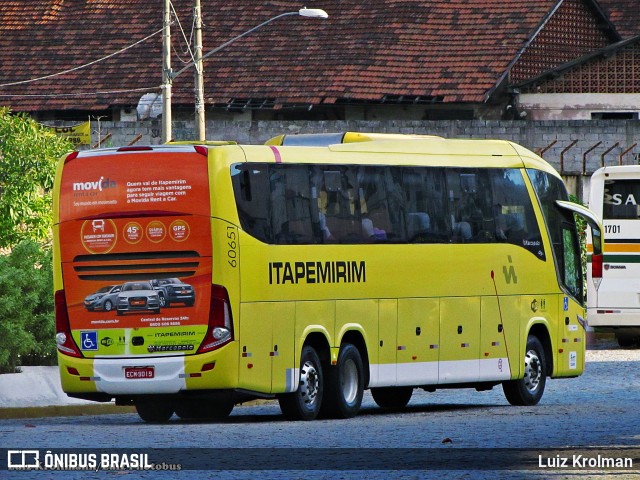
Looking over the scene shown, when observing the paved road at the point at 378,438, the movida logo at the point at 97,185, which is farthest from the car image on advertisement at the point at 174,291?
the paved road at the point at 378,438

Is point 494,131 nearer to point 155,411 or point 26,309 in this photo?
point 26,309

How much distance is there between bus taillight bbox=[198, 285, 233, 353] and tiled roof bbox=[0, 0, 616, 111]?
31151 millimetres

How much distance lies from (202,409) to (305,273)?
8.15 ft

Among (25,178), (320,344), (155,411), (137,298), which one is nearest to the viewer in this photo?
(137,298)

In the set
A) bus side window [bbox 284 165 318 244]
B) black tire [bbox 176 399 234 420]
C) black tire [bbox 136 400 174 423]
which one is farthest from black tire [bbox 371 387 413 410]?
bus side window [bbox 284 165 318 244]

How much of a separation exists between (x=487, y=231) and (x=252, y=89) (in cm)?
2845

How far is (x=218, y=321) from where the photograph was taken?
19859 millimetres

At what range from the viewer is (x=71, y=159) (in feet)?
67.6

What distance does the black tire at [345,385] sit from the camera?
70.1 ft

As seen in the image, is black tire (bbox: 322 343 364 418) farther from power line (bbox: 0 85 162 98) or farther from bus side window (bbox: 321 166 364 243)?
power line (bbox: 0 85 162 98)

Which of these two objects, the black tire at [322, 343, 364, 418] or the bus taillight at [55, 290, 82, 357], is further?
the black tire at [322, 343, 364, 418]

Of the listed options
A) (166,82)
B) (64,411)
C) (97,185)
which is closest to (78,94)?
(166,82)

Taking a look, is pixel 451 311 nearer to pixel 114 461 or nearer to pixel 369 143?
pixel 369 143

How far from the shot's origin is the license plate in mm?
19922
